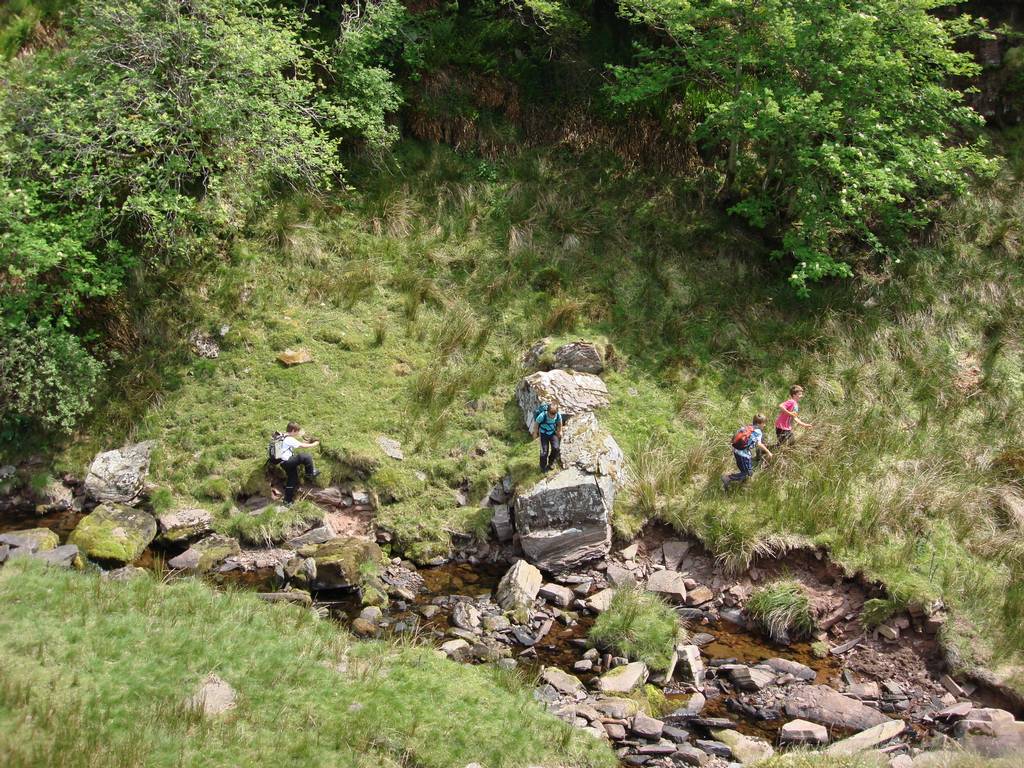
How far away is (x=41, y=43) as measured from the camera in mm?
17625

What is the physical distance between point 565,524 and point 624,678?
8.98 feet

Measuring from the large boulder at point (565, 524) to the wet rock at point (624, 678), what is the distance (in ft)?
7.36

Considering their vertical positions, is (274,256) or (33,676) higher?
(274,256)

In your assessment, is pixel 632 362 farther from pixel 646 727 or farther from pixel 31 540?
pixel 31 540

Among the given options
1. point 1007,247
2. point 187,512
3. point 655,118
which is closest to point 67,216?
point 187,512

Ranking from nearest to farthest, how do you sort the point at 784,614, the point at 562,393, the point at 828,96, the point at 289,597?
the point at 289,597
the point at 784,614
the point at 562,393
the point at 828,96

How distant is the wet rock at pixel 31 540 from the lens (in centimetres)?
1020

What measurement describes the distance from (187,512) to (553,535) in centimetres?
554

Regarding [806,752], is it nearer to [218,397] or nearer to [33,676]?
[33,676]

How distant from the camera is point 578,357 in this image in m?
13.9

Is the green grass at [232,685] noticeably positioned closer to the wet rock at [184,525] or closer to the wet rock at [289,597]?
the wet rock at [289,597]

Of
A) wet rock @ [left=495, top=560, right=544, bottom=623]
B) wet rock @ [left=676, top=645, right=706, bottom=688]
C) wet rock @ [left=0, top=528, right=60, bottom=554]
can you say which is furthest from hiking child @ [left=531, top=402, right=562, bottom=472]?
wet rock @ [left=0, top=528, right=60, bottom=554]

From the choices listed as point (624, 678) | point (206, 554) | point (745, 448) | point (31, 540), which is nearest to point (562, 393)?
point (745, 448)

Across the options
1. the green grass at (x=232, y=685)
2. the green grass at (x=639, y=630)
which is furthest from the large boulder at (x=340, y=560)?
the green grass at (x=639, y=630)
